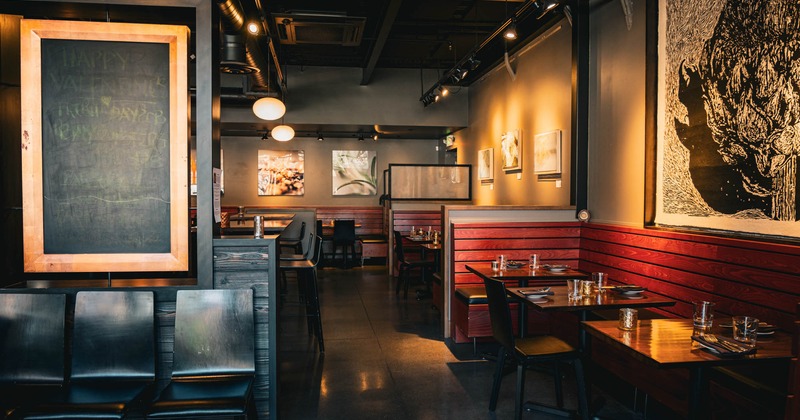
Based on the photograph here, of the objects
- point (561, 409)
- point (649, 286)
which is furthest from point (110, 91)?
point (649, 286)

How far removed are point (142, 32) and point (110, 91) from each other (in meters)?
0.36

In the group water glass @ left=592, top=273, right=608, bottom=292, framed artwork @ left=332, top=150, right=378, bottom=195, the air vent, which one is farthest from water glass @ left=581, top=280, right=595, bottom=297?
framed artwork @ left=332, top=150, right=378, bottom=195

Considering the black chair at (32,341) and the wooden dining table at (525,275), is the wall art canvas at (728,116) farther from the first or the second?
the black chair at (32,341)

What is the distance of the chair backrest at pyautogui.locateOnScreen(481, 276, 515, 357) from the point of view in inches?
119

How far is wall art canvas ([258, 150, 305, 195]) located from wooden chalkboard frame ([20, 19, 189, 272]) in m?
9.33

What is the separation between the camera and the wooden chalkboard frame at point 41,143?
8.86 feet

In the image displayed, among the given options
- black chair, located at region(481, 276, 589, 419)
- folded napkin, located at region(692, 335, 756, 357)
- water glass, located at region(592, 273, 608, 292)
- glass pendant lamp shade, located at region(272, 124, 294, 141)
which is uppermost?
glass pendant lamp shade, located at region(272, 124, 294, 141)

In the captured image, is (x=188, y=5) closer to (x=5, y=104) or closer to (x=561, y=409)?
(x=5, y=104)

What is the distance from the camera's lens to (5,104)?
2.90 metres

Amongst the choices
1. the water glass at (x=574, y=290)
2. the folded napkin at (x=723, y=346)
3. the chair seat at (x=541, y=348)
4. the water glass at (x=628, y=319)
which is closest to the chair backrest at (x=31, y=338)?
the chair seat at (x=541, y=348)

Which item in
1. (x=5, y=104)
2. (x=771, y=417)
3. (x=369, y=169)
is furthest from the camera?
(x=369, y=169)

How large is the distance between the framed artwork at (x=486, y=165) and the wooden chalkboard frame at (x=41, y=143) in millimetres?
6190

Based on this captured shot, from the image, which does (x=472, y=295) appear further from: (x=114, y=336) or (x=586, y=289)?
(x=114, y=336)

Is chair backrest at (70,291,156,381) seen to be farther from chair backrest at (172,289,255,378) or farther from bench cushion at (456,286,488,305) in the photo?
bench cushion at (456,286,488,305)
